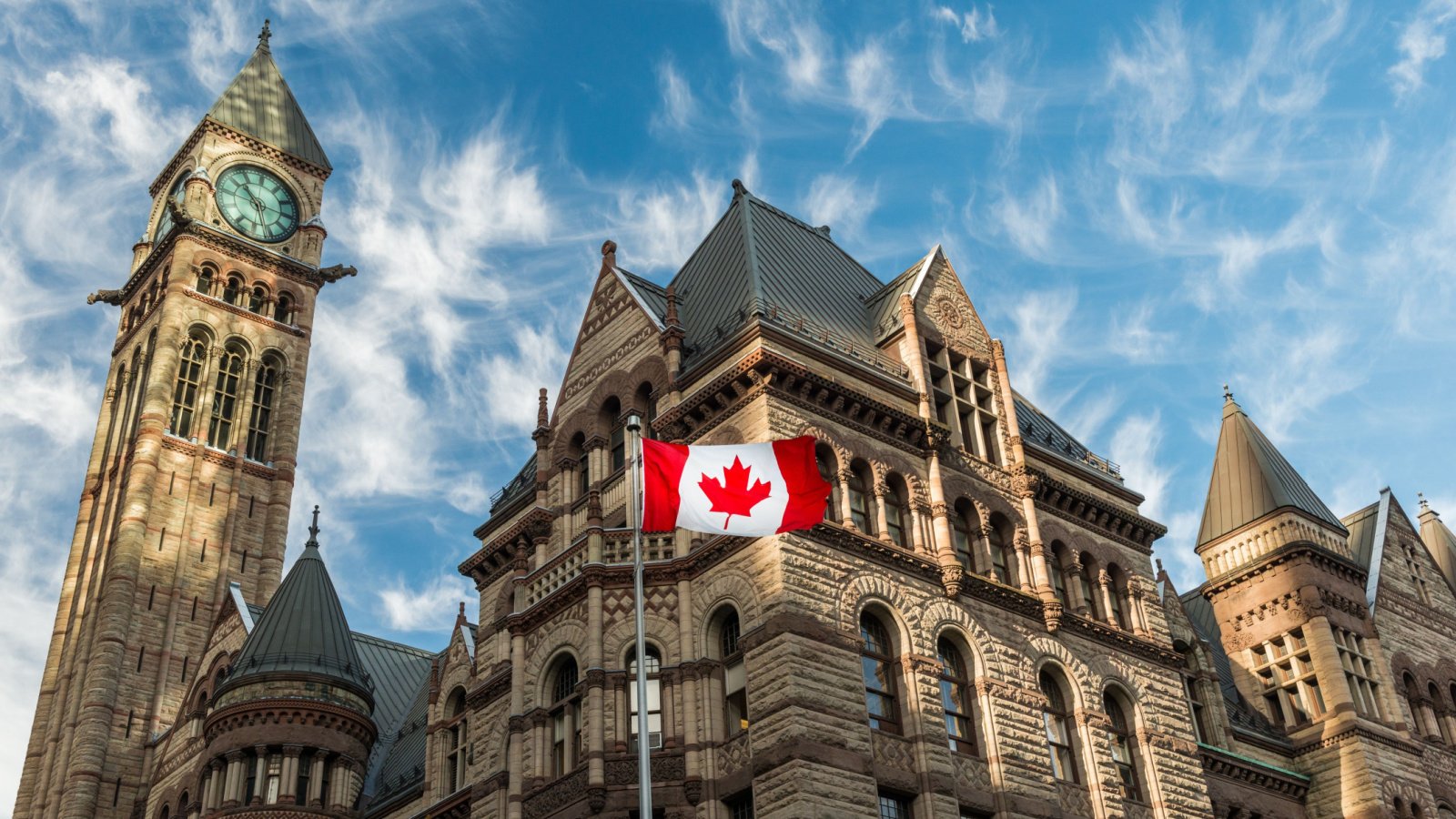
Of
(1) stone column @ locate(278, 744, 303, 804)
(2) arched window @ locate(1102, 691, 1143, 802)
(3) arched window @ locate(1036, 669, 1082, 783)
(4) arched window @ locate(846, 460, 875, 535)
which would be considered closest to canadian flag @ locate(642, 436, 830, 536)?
(4) arched window @ locate(846, 460, 875, 535)

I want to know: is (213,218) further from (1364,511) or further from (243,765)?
(1364,511)

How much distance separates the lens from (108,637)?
6394 centimetres

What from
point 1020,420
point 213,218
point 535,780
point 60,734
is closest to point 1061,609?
point 1020,420

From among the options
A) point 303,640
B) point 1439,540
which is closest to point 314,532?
point 303,640

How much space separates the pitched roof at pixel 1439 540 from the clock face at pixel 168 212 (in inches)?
2529

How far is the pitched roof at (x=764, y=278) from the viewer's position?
127 ft

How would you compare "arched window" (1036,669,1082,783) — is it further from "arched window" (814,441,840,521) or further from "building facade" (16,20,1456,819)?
"arched window" (814,441,840,521)

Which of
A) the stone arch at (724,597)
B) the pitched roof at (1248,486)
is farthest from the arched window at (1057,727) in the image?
the pitched roof at (1248,486)

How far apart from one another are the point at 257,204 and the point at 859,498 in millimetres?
56423

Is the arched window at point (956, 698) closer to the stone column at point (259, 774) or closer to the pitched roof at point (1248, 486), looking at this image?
the pitched roof at point (1248, 486)

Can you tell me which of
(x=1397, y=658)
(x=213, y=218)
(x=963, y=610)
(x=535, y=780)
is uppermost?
(x=213, y=218)

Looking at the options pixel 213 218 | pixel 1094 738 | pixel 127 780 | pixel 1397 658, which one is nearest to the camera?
pixel 1094 738

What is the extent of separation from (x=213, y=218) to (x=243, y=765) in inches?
1594

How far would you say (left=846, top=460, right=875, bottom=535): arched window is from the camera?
35.0 metres
